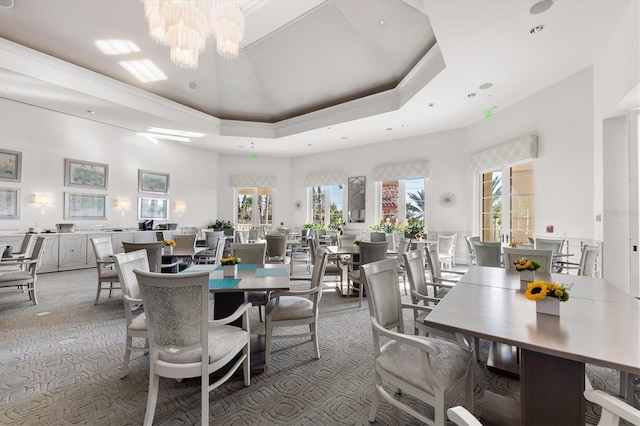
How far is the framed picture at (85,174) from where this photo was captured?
707cm

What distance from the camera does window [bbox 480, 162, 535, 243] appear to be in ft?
20.0

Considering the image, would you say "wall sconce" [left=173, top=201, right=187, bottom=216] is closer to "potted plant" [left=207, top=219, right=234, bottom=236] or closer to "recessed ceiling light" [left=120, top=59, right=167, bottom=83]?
"potted plant" [left=207, top=219, right=234, bottom=236]

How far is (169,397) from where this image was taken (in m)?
2.12

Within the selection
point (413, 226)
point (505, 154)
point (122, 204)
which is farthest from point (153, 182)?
point (505, 154)

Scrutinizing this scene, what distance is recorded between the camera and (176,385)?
7.45 feet

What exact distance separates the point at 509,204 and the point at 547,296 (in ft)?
19.4

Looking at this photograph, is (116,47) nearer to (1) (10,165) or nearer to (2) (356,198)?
(1) (10,165)

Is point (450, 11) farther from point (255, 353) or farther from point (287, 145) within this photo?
point (287, 145)

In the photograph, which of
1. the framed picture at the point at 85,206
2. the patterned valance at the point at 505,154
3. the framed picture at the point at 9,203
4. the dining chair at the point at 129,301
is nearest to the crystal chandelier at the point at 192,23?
the dining chair at the point at 129,301

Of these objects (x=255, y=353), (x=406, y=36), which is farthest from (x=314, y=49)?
(x=255, y=353)

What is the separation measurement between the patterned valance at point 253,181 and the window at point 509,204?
23.3ft

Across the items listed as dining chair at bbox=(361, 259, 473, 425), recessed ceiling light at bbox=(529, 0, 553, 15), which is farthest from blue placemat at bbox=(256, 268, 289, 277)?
recessed ceiling light at bbox=(529, 0, 553, 15)

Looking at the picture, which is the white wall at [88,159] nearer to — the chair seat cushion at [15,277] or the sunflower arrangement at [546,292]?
the chair seat cushion at [15,277]

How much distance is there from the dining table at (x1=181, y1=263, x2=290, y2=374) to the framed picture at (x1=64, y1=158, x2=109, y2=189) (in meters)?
6.43
